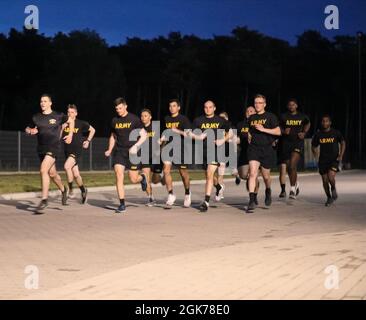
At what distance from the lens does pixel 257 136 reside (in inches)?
637

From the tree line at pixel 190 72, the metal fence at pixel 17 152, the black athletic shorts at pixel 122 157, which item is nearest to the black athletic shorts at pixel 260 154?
the black athletic shorts at pixel 122 157

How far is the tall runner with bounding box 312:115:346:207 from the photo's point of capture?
17844 mm

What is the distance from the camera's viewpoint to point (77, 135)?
19.0m

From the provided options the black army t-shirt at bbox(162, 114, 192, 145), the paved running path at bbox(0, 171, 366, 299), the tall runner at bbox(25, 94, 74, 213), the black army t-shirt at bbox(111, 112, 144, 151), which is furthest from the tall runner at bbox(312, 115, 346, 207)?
the tall runner at bbox(25, 94, 74, 213)

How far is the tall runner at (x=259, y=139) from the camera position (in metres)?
16.0

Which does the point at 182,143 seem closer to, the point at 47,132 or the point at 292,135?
the point at 292,135

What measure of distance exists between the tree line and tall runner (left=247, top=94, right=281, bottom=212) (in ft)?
210

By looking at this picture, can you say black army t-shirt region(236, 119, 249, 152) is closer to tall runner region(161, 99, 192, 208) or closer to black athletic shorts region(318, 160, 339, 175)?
tall runner region(161, 99, 192, 208)

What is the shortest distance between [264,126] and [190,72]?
70781 millimetres

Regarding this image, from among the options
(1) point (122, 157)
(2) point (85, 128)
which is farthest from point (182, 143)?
(1) point (122, 157)

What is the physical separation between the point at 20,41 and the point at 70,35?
9433mm

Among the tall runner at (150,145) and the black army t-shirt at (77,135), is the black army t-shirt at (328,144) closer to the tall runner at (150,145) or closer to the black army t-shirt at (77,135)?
the tall runner at (150,145)
